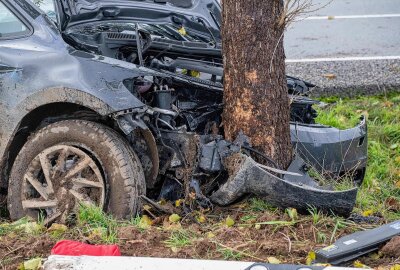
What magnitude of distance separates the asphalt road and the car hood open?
54.8 inches

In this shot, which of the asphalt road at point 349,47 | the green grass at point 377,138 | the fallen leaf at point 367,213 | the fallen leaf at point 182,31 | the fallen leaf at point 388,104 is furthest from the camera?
the asphalt road at point 349,47

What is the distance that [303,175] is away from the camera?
5051 mm

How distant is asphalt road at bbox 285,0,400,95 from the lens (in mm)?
8188

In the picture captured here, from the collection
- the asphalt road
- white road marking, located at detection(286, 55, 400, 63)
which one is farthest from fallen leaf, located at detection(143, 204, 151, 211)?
white road marking, located at detection(286, 55, 400, 63)

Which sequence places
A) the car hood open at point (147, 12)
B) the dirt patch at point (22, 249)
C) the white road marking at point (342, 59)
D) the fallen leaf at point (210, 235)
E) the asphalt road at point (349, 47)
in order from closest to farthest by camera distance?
the dirt patch at point (22, 249) < the fallen leaf at point (210, 235) < the car hood open at point (147, 12) < the asphalt road at point (349, 47) < the white road marking at point (342, 59)

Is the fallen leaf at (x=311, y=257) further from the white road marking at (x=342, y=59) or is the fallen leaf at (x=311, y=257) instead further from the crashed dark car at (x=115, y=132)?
the white road marking at (x=342, y=59)

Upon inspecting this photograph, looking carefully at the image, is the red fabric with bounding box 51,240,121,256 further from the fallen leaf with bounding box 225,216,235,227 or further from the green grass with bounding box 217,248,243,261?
the fallen leaf with bounding box 225,216,235,227

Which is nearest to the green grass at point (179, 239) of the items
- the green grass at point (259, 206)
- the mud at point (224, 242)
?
the mud at point (224, 242)

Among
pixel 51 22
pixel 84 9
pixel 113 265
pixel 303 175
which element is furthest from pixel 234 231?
pixel 84 9

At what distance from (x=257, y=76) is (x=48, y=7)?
5.26 feet

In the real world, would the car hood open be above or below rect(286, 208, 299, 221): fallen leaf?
above

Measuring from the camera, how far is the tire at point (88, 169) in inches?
190

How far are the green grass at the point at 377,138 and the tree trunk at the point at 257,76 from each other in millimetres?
828

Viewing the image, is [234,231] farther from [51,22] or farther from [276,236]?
[51,22]
